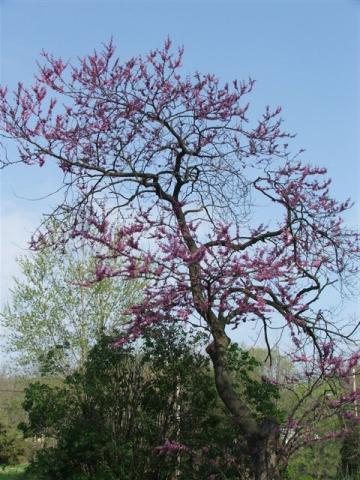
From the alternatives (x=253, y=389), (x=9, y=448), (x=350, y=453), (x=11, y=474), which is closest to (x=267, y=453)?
(x=253, y=389)

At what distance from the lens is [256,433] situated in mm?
5570

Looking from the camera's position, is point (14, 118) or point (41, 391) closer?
point (14, 118)

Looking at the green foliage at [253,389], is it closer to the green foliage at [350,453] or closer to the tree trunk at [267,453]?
the tree trunk at [267,453]

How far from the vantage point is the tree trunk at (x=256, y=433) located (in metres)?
5.43

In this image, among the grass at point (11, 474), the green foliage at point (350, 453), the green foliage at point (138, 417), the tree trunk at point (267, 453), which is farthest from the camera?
the grass at point (11, 474)

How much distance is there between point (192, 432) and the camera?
7.02 m

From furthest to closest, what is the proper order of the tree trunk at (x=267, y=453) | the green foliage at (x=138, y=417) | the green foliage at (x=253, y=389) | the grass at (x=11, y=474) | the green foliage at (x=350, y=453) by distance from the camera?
1. the grass at (x=11, y=474)
2. the green foliage at (x=350, y=453)
3. the green foliage at (x=253, y=389)
4. the green foliage at (x=138, y=417)
5. the tree trunk at (x=267, y=453)

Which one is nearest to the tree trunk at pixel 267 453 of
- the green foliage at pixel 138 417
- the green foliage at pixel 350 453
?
the green foliage at pixel 138 417

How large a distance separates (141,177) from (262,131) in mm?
1483

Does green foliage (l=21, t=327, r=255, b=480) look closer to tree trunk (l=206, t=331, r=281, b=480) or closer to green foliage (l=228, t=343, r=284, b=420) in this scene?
green foliage (l=228, t=343, r=284, b=420)

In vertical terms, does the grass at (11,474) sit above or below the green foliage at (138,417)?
below

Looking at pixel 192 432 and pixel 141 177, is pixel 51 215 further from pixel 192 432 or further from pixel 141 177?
pixel 192 432

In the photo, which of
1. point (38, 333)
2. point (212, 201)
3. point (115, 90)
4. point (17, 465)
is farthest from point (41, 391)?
point (17, 465)

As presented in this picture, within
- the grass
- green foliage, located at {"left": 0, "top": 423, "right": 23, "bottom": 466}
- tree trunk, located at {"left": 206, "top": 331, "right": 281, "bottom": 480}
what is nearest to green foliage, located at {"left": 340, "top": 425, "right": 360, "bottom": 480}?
tree trunk, located at {"left": 206, "top": 331, "right": 281, "bottom": 480}
